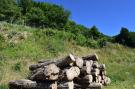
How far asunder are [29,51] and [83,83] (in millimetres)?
→ 12105

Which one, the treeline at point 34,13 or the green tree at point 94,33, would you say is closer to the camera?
the treeline at point 34,13

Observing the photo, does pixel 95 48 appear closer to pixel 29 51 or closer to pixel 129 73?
pixel 29 51

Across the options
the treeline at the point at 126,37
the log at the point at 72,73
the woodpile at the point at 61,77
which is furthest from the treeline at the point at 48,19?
the log at the point at 72,73

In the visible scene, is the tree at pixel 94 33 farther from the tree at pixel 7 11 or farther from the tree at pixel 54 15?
the tree at pixel 7 11

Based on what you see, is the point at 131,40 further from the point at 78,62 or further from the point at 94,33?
the point at 78,62

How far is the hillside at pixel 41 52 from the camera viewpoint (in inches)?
660

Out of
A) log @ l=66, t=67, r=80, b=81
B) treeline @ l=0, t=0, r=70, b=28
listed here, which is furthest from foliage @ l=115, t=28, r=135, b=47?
log @ l=66, t=67, r=80, b=81

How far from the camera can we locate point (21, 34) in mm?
27859

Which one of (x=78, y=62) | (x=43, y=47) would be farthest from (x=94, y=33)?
(x=78, y=62)

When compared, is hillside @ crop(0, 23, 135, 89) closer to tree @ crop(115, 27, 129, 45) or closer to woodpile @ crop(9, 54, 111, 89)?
woodpile @ crop(9, 54, 111, 89)

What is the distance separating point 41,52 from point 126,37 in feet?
72.7

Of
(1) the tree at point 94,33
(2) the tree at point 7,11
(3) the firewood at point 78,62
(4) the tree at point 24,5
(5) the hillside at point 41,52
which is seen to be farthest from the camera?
(4) the tree at point 24,5

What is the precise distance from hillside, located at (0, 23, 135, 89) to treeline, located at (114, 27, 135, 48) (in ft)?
30.3

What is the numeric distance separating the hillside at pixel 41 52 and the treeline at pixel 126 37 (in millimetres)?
9228
